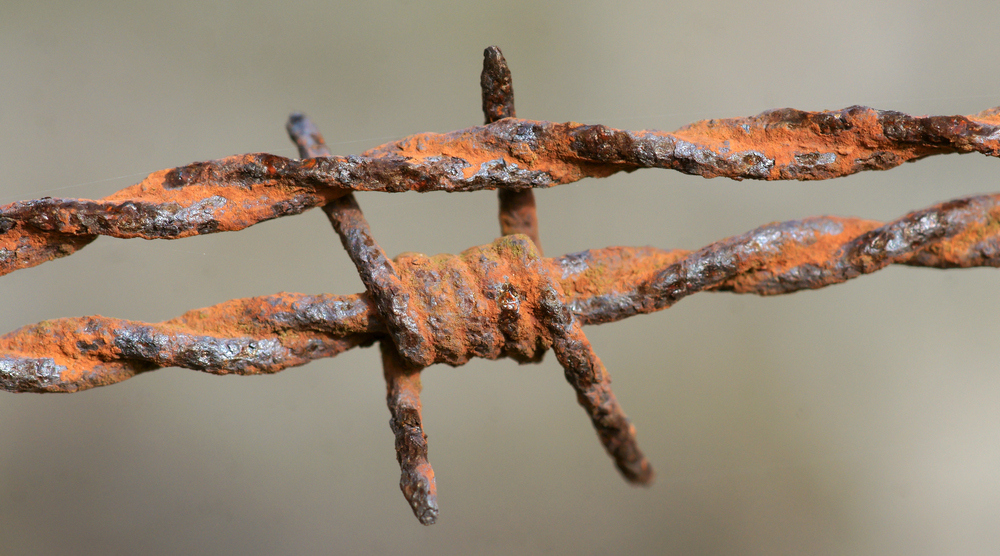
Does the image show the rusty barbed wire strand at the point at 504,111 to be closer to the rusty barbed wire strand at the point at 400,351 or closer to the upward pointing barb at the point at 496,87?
the upward pointing barb at the point at 496,87

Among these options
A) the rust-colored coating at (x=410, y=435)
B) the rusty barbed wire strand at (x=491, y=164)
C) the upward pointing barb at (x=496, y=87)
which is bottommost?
the rust-colored coating at (x=410, y=435)

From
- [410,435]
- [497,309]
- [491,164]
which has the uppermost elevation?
[491,164]

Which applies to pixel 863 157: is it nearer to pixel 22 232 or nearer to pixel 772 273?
pixel 772 273

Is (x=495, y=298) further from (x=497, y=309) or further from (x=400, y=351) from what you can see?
(x=400, y=351)

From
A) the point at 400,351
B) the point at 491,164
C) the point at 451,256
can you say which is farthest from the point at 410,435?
the point at 491,164

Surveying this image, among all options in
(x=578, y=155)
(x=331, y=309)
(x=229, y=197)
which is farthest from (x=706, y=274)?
(x=229, y=197)

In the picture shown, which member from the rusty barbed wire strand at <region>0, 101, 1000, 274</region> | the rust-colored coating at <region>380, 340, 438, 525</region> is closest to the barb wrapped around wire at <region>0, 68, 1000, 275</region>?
the rusty barbed wire strand at <region>0, 101, 1000, 274</region>

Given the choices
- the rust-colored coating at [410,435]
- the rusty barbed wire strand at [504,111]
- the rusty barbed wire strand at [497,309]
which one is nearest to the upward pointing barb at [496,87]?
the rusty barbed wire strand at [504,111]

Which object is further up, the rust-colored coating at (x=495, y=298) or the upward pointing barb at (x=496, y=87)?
the upward pointing barb at (x=496, y=87)
